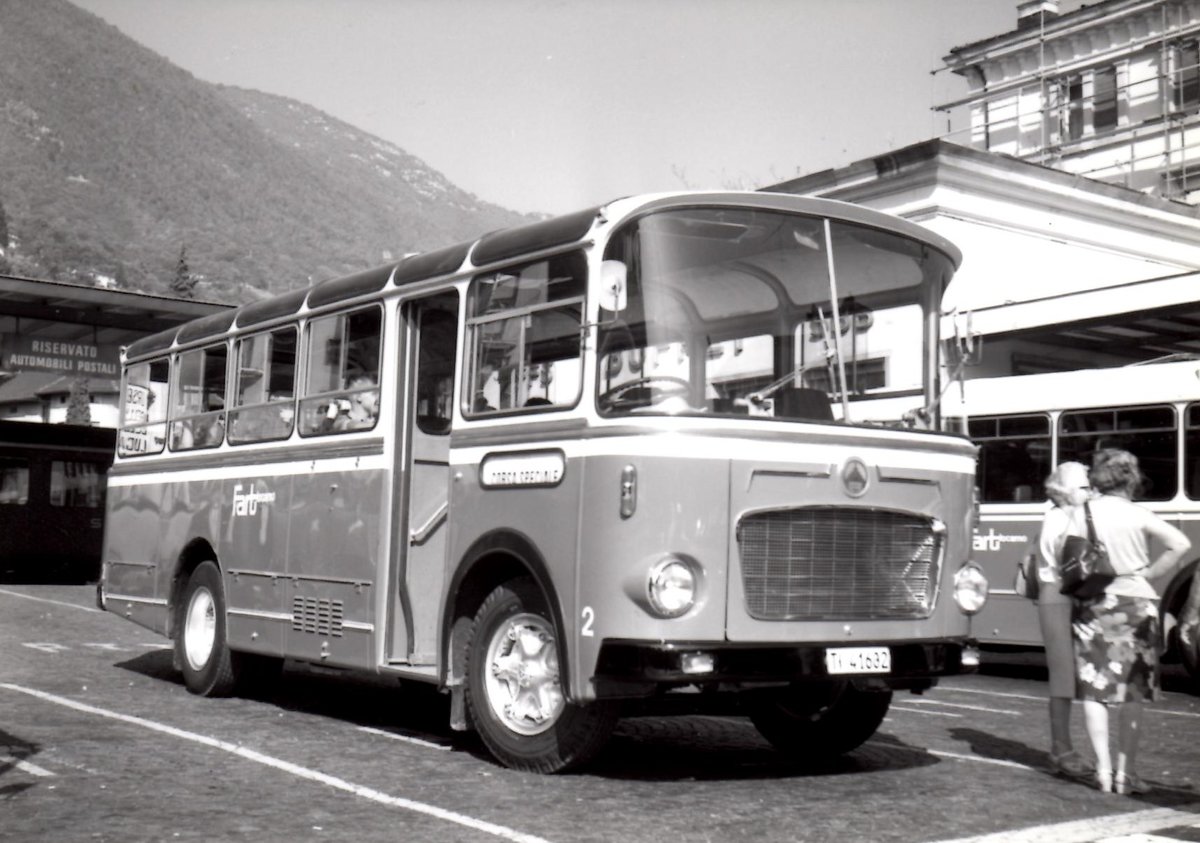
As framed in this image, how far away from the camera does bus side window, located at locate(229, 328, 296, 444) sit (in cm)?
1138

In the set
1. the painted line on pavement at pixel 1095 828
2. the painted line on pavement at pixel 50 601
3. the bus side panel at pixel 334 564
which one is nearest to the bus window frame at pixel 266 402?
the bus side panel at pixel 334 564

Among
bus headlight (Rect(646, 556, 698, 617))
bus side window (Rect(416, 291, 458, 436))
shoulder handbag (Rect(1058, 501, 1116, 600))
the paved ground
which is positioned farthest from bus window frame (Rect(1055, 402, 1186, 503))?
bus headlight (Rect(646, 556, 698, 617))

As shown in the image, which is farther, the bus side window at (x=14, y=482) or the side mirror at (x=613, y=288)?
the bus side window at (x=14, y=482)

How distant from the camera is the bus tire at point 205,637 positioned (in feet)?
39.2

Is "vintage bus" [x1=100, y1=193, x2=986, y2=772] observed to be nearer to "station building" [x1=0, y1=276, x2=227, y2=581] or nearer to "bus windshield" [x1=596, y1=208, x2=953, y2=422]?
"bus windshield" [x1=596, y1=208, x2=953, y2=422]

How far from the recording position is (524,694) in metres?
8.33

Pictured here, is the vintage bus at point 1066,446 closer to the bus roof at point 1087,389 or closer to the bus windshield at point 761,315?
the bus roof at point 1087,389

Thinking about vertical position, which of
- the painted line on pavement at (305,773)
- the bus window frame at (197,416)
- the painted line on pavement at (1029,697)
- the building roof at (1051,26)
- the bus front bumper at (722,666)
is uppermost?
the building roof at (1051,26)

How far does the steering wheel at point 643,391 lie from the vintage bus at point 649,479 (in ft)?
0.05

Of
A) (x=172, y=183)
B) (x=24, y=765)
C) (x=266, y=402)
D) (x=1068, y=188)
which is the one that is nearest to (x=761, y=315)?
(x=266, y=402)

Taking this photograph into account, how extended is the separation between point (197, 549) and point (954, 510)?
6.62m

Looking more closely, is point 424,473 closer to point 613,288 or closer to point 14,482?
point 613,288

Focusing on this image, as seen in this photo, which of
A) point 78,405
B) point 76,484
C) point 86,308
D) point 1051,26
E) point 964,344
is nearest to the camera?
point 964,344

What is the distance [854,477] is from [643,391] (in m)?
1.22
